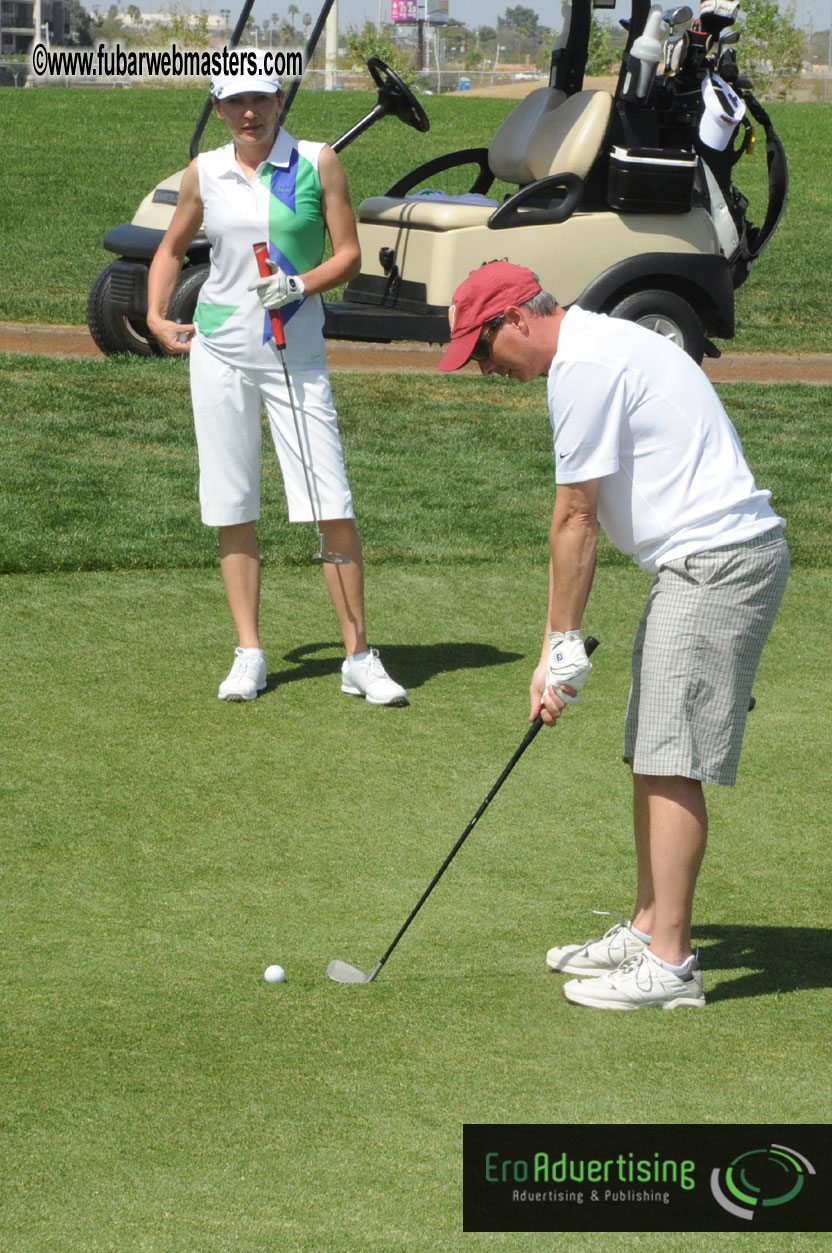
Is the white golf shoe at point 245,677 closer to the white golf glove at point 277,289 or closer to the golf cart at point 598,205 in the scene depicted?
the white golf glove at point 277,289

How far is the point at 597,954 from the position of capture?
3.60m

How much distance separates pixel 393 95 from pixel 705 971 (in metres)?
7.86

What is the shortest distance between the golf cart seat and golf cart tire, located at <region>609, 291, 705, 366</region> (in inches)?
29.0

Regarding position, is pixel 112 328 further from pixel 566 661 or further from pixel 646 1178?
pixel 646 1178

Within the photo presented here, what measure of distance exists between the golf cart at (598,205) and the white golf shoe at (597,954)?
22.4 feet

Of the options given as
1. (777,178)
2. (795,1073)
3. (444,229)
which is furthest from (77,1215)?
(777,178)

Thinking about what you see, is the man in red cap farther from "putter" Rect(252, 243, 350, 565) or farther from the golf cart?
the golf cart

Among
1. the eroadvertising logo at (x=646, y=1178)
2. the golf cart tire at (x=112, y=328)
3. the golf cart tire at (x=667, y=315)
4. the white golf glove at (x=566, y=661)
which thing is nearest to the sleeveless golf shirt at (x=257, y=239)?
the white golf glove at (x=566, y=661)

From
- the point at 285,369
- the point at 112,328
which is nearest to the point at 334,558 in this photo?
the point at 285,369

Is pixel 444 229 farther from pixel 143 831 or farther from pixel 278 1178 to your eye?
pixel 278 1178

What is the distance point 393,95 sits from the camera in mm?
10281

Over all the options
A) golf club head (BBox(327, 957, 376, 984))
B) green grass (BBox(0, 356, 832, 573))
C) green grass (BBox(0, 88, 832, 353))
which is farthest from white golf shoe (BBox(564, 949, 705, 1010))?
green grass (BBox(0, 88, 832, 353))

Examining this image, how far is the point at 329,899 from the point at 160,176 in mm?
19637

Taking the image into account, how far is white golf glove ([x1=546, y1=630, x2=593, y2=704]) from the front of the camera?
11.1 ft
